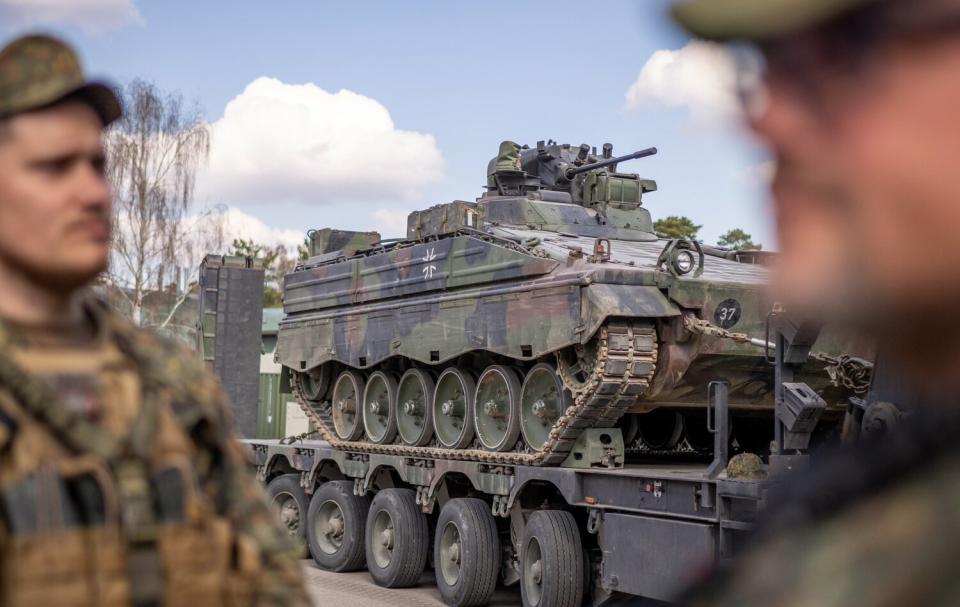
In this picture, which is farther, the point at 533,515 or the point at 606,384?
the point at 533,515

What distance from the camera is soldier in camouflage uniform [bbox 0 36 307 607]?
1499 mm

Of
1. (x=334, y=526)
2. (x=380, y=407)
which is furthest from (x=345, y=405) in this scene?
(x=334, y=526)

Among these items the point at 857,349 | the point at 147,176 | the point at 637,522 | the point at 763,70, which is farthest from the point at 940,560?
the point at 147,176

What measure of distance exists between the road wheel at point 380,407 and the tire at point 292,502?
141 centimetres

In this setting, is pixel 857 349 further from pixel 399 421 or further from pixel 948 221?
pixel 948 221

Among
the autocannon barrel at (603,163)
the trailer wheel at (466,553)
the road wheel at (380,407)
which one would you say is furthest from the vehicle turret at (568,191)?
the trailer wheel at (466,553)

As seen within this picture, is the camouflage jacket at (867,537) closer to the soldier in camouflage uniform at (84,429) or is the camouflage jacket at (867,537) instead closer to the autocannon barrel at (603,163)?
the soldier in camouflage uniform at (84,429)

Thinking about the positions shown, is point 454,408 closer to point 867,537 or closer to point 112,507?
point 112,507

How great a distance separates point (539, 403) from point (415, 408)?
2.57m

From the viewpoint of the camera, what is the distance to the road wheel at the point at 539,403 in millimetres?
11555

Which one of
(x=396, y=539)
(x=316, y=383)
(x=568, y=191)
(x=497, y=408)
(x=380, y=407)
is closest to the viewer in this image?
(x=497, y=408)

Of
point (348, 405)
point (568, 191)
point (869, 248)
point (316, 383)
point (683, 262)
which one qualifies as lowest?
point (869, 248)

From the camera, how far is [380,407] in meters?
14.9

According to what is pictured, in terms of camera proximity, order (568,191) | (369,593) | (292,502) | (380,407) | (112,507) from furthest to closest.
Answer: (292,502), (568,191), (380,407), (369,593), (112,507)
